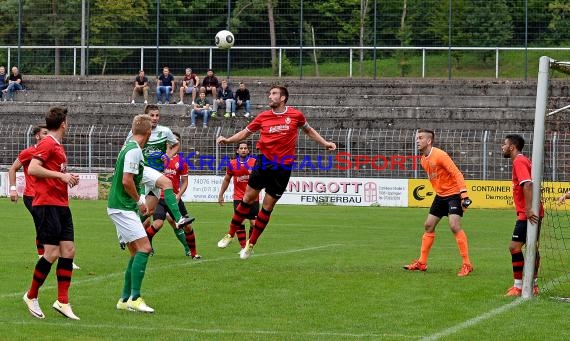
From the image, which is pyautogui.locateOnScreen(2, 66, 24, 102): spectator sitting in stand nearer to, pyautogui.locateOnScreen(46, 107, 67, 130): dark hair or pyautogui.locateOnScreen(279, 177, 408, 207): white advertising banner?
pyautogui.locateOnScreen(279, 177, 408, 207): white advertising banner

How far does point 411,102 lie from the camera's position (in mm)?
38969

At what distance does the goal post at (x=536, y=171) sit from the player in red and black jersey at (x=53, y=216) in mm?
5217

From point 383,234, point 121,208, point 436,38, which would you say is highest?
point 436,38

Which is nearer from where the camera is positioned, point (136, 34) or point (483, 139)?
point (483, 139)

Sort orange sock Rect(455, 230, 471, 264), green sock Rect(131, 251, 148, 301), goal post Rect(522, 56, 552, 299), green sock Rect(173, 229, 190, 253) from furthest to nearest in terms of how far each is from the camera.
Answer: green sock Rect(173, 229, 190, 253) → orange sock Rect(455, 230, 471, 264) → goal post Rect(522, 56, 552, 299) → green sock Rect(131, 251, 148, 301)

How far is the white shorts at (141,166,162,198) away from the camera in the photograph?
1363 centimetres

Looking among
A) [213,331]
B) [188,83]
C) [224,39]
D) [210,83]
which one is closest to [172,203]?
[213,331]

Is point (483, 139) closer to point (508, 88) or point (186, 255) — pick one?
point (508, 88)

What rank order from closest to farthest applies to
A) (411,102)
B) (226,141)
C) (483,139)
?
(226,141)
(483,139)
(411,102)

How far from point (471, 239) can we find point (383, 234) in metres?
1.99

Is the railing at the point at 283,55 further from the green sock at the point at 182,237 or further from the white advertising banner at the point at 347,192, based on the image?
the green sock at the point at 182,237

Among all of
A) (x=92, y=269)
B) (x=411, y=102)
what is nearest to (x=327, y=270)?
(x=92, y=269)

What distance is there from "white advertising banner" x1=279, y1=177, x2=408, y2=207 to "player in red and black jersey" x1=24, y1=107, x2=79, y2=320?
23.6 m

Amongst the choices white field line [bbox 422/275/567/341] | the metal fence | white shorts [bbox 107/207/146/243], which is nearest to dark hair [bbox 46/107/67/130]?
white shorts [bbox 107/207/146/243]
